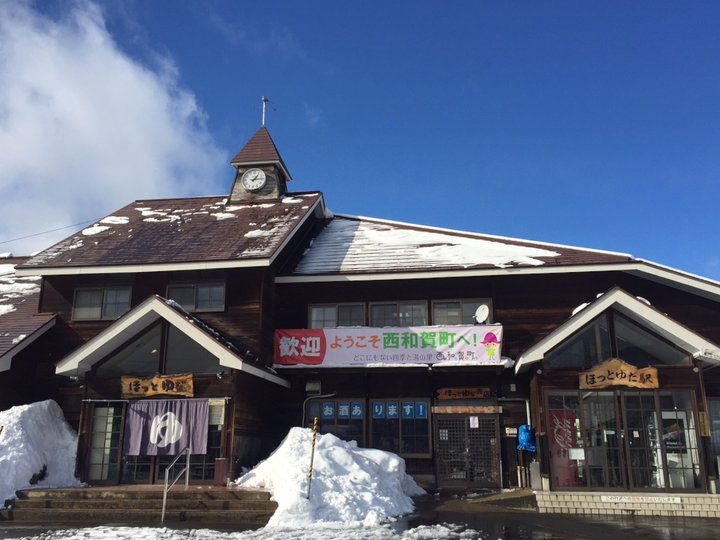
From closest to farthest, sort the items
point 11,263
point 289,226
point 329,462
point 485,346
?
point 329,462, point 485,346, point 289,226, point 11,263

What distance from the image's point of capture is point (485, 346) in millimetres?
15352

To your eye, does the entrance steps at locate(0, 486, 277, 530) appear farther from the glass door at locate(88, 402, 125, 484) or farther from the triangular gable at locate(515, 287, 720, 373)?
the triangular gable at locate(515, 287, 720, 373)

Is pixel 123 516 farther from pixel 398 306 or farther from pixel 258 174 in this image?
pixel 258 174

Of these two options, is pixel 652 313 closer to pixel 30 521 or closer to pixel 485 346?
pixel 485 346

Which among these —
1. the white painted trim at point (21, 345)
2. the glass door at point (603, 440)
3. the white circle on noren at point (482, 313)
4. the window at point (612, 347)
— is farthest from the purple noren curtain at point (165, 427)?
the glass door at point (603, 440)

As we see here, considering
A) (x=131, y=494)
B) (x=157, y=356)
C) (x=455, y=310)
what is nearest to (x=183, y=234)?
(x=157, y=356)

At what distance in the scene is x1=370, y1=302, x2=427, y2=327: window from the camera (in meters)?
16.6

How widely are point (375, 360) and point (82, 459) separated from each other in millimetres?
7249

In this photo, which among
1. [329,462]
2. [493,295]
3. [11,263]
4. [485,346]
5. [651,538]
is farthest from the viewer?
[11,263]

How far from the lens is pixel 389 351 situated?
15633 millimetres

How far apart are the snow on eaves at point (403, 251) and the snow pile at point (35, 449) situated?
7115mm

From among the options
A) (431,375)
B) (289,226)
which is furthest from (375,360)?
(289,226)

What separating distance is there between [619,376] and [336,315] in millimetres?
7358

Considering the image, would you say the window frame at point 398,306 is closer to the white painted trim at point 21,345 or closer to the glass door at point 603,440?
the glass door at point 603,440
